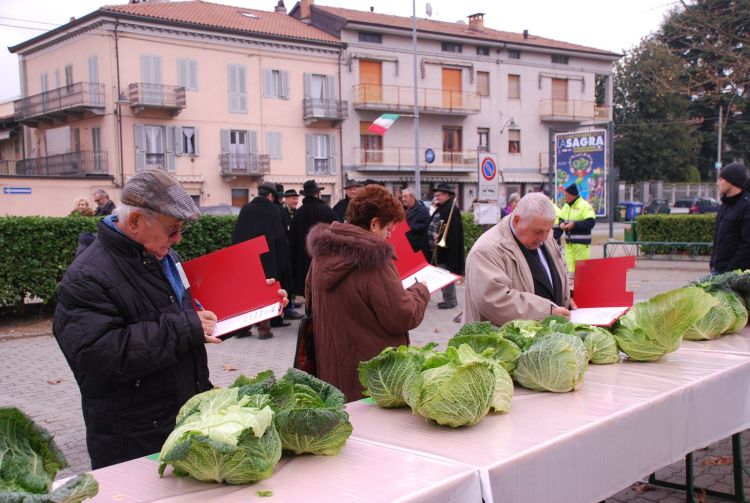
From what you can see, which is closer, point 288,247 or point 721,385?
point 721,385

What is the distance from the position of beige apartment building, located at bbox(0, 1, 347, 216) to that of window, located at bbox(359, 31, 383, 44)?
1746mm

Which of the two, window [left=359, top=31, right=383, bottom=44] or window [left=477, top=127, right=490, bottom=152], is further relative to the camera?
window [left=477, top=127, right=490, bottom=152]

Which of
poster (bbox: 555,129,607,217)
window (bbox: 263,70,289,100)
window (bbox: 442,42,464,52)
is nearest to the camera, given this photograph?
poster (bbox: 555,129,607,217)

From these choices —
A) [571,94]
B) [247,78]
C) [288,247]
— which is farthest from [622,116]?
[288,247]

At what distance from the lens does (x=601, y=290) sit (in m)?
4.01

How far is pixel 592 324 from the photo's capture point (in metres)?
3.65

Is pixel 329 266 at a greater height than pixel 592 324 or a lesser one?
greater

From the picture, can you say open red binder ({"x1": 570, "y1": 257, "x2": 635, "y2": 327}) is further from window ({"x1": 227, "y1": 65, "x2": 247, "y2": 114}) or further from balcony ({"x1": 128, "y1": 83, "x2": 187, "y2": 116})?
window ({"x1": 227, "y1": 65, "x2": 247, "y2": 114})

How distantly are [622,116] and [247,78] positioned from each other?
122 ft

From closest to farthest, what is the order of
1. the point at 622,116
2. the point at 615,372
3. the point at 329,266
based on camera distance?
the point at 615,372 < the point at 329,266 < the point at 622,116

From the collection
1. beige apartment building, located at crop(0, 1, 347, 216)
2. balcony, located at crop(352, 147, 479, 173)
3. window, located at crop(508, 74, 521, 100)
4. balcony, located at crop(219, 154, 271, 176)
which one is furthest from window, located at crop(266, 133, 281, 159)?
window, located at crop(508, 74, 521, 100)

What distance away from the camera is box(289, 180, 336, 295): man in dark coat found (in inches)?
395

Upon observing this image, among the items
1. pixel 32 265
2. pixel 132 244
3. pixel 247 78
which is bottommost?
pixel 32 265

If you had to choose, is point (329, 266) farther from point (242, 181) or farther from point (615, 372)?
point (242, 181)
